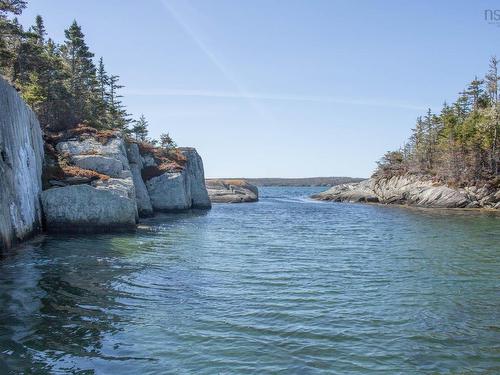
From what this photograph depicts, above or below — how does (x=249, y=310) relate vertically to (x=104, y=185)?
below

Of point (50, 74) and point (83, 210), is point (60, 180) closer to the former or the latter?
point (83, 210)

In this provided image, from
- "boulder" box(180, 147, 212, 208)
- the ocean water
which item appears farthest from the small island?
the ocean water

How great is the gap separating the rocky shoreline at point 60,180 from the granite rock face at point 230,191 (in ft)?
130

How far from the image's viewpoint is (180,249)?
85.9 feet

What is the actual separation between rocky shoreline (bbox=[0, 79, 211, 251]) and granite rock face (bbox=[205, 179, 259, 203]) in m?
39.6

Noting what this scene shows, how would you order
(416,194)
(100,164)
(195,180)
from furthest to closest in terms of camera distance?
1. (416,194)
2. (195,180)
3. (100,164)

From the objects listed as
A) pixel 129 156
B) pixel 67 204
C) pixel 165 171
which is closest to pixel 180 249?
pixel 67 204

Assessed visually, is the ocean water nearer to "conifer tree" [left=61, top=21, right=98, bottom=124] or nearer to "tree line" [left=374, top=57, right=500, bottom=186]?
"conifer tree" [left=61, top=21, right=98, bottom=124]

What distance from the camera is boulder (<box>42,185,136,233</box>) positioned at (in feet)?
103

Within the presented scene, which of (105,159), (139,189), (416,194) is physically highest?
(105,159)

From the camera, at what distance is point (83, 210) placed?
32.2 m

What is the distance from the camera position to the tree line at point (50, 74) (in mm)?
44125

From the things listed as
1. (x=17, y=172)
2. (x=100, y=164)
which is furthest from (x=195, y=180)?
(x=17, y=172)

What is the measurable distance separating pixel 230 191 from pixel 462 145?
46529 millimetres
